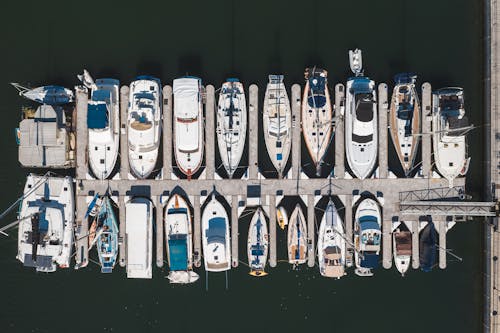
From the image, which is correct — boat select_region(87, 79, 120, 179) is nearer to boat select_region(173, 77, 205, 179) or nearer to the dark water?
the dark water

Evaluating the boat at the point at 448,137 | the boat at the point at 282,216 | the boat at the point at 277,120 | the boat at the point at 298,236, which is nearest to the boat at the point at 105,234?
the boat at the point at 282,216

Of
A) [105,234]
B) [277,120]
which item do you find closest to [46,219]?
[105,234]

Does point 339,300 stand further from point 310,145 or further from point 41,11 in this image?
point 41,11

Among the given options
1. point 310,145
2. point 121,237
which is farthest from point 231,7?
point 121,237

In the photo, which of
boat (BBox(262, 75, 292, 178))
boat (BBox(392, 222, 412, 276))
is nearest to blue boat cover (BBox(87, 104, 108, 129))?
boat (BBox(262, 75, 292, 178))

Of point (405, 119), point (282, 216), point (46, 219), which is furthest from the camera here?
point (282, 216)

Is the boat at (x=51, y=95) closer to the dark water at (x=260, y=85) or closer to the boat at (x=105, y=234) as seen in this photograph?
the dark water at (x=260, y=85)

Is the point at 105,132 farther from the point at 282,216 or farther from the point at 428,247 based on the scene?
the point at 428,247

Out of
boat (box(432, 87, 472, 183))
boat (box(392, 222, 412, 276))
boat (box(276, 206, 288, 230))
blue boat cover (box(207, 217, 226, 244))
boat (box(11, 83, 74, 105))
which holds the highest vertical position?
boat (box(11, 83, 74, 105))
